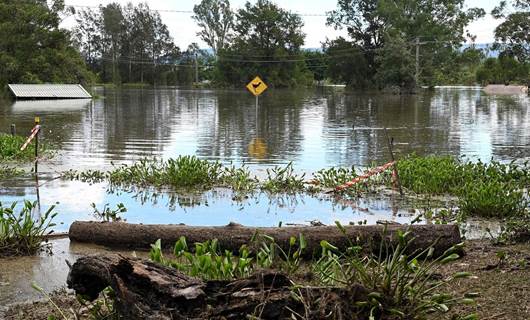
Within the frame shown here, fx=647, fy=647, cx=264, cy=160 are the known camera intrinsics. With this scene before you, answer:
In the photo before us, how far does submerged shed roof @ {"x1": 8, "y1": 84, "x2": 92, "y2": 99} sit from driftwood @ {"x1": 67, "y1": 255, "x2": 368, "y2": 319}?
4875 cm

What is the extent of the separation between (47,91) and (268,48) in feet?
187

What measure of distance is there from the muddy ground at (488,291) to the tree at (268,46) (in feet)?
313

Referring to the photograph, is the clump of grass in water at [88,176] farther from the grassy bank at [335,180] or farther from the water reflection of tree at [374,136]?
the water reflection of tree at [374,136]

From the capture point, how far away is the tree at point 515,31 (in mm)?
64750

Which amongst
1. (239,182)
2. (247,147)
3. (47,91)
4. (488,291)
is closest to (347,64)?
(47,91)

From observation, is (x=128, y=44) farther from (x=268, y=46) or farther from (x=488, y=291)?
(x=488, y=291)

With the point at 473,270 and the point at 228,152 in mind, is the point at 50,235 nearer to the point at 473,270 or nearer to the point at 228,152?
the point at 473,270

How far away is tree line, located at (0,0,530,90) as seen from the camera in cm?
5609

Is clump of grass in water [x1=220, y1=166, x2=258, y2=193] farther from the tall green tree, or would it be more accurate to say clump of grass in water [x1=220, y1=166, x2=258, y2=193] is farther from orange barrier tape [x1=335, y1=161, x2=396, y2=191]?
the tall green tree

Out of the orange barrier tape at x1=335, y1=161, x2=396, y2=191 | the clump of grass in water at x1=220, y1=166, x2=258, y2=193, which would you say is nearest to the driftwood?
the orange barrier tape at x1=335, y1=161, x2=396, y2=191

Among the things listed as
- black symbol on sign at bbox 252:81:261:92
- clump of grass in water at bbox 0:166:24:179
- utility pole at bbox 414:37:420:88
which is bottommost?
clump of grass in water at bbox 0:166:24:179

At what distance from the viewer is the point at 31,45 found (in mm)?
55469

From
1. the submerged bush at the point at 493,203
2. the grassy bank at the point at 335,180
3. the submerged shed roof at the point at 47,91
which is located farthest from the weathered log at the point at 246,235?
the submerged shed roof at the point at 47,91

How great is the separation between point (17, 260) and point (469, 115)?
102 ft
